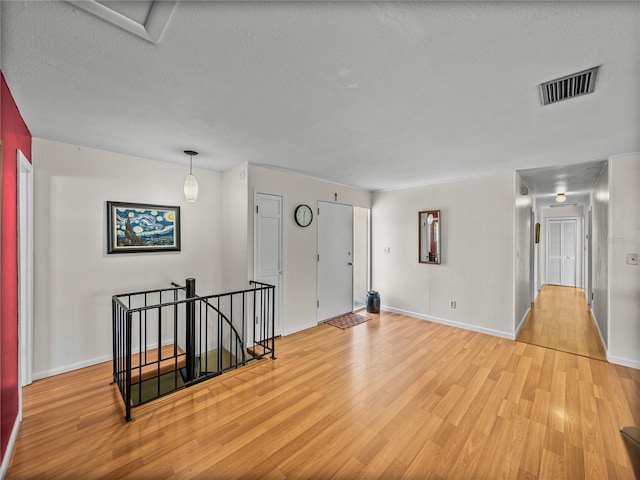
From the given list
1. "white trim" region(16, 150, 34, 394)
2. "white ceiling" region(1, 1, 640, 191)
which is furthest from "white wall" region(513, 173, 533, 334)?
"white trim" region(16, 150, 34, 394)

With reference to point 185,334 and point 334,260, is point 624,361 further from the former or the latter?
point 185,334

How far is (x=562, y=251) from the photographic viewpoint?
7.73 metres

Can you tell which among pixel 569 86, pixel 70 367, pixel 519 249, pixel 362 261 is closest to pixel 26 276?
pixel 70 367

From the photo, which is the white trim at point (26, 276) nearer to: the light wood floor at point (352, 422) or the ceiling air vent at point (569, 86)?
the light wood floor at point (352, 422)

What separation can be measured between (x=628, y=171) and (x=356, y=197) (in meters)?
3.60

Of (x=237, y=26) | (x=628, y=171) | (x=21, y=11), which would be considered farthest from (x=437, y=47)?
(x=628, y=171)

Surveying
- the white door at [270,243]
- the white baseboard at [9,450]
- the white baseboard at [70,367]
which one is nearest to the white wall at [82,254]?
the white baseboard at [70,367]

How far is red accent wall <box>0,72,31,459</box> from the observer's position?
1719mm

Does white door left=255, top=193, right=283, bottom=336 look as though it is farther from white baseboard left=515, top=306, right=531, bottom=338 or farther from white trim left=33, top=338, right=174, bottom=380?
white baseboard left=515, top=306, right=531, bottom=338

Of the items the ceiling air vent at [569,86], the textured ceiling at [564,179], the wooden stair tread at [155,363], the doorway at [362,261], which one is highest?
the ceiling air vent at [569,86]

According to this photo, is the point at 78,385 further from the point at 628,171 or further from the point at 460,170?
the point at 628,171

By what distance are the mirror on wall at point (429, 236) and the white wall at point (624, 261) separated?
6.68 feet

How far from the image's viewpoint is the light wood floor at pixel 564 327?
360 centimetres

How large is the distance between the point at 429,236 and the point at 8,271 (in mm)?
5047
